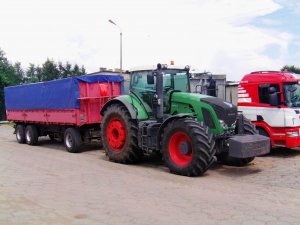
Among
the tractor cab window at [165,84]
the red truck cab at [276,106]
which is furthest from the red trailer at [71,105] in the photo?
the red truck cab at [276,106]

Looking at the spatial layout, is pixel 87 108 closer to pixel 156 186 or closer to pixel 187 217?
pixel 156 186

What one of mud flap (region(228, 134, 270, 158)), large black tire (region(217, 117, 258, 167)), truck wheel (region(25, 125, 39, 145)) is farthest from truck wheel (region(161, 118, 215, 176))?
truck wheel (region(25, 125, 39, 145))

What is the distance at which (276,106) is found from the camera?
1138cm

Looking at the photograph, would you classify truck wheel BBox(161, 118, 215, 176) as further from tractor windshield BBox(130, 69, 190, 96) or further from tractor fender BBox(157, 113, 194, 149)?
tractor windshield BBox(130, 69, 190, 96)

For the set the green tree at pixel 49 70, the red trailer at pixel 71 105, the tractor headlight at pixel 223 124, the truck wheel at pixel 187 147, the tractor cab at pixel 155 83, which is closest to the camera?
the truck wheel at pixel 187 147

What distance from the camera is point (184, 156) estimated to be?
901cm

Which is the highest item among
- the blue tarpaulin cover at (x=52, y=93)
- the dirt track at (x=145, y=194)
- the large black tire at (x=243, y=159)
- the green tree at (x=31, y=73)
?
the green tree at (x=31, y=73)

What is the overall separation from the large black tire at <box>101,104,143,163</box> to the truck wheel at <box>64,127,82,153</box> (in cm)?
215

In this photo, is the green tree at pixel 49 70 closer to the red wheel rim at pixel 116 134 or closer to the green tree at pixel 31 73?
the green tree at pixel 31 73

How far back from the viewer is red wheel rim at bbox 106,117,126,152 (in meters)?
10.7

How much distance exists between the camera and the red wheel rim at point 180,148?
8867 millimetres

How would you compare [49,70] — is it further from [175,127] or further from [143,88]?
[175,127]

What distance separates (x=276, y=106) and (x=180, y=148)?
390 centimetres

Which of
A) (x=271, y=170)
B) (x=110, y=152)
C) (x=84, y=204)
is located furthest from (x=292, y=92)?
(x=84, y=204)
